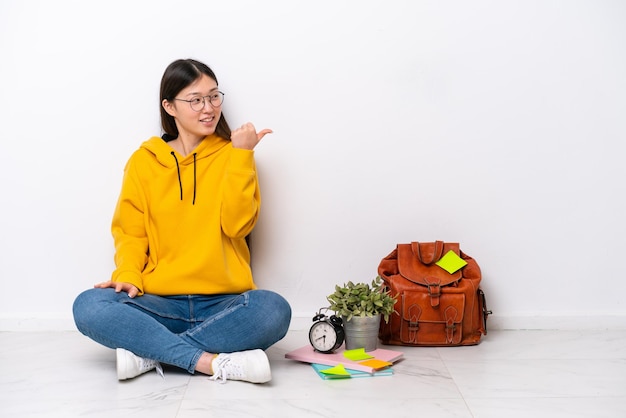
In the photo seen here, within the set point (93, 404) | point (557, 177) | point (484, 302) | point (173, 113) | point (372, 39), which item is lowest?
point (93, 404)

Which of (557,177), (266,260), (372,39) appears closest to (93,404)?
(266,260)

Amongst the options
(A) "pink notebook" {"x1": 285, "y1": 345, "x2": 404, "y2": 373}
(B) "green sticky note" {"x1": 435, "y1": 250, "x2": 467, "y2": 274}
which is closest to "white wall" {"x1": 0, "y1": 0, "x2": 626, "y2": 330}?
(B) "green sticky note" {"x1": 435, "y1": 250, "x2": 467, "y2": 274}

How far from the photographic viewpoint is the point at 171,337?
204cm

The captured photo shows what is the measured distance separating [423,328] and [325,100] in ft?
2.43

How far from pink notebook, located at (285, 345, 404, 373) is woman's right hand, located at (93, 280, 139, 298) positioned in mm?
440

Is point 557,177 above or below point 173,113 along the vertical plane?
below

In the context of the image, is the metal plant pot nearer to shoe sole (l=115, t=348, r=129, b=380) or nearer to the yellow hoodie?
the yellow hoodie

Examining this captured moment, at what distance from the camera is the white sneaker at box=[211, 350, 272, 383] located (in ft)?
6.39

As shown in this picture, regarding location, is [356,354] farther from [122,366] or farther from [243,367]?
[122,366]

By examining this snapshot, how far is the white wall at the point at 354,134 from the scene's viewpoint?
8.03 feet

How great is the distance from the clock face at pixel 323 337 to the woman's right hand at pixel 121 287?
19.1 inches

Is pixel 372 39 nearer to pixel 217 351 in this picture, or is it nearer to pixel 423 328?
pixel 423 328

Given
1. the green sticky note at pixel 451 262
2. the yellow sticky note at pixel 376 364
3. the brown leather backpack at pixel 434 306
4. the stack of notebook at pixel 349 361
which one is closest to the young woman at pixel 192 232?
the stack of notebook at pixel 349 361

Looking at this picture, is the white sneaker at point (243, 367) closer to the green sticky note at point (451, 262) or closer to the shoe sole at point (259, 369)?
the shoe sole at point (259, 369)
